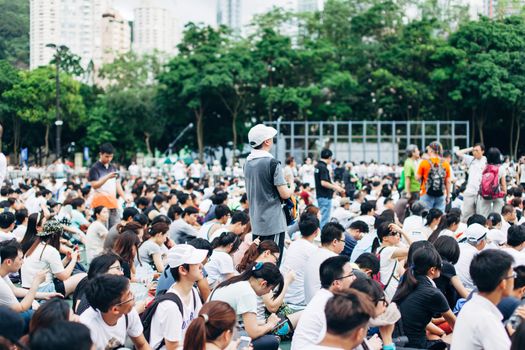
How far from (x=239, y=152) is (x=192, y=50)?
5859 mm

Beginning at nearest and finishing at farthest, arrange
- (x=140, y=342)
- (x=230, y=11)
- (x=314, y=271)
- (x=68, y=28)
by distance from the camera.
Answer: (x=140, y=342) < (x=314, y=271) < (x=68, y=28) < (x=230, y=11)

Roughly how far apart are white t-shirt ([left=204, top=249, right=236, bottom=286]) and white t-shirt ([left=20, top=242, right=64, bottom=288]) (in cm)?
148

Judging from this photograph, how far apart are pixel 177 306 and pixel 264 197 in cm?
211

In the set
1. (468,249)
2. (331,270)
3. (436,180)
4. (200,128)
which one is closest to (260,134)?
(331,270)

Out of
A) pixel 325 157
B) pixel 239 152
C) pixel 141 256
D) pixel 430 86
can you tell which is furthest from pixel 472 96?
pixel 141 256

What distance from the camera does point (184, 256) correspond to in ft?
16.4

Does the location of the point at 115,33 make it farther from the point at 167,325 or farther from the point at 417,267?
the point at 167,325

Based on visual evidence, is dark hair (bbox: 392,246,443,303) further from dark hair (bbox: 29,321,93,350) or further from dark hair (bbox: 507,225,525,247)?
dark hair (bbox: 29,321,93,350)

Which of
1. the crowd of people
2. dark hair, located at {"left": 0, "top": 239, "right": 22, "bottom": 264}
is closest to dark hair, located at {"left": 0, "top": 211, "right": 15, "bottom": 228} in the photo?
the crowd of people

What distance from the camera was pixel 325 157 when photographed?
11.1 m

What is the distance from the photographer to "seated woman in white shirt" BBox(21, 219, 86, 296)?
673 centimetres

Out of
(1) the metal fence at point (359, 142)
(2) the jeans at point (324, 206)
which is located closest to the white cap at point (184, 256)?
(2) the jeans at point (324, 206)

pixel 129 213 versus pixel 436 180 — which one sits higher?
pixel 436 180

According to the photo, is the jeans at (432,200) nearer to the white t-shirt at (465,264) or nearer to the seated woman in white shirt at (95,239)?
the white t-shirt at (465,264)
